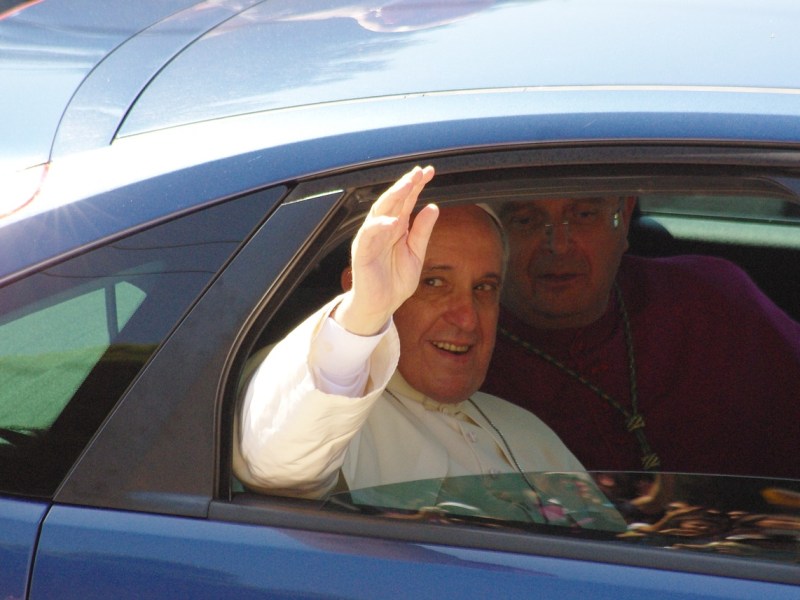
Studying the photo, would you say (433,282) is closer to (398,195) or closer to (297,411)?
(297,411)

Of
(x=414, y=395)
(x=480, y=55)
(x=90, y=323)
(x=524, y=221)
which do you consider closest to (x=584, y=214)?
(x=524, y=221)

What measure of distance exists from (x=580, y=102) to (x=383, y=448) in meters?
0.72

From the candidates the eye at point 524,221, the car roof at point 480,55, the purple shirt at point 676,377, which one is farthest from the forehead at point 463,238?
the purple shirt at point 676,377

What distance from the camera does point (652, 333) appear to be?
3059 millimetres

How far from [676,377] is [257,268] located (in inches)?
65.5

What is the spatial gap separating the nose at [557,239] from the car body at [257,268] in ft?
3.54

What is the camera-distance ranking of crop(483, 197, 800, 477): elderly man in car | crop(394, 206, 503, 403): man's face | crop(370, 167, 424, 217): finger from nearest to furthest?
1. crop(370, 167, 424, 217): finger
2. crop(394, 206, 503, 403): man's face
3. crop(483, 197, 800, 477): elderly man in car

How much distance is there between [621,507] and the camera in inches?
66.4

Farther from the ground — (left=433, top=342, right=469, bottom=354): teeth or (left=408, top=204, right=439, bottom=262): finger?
(left=408, top=204, right=439, bottom=262): finger

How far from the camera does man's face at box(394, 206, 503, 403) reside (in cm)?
230

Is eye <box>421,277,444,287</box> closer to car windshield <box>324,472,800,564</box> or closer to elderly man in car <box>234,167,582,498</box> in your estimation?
elderly man in car <box>234,167,582,498</box>

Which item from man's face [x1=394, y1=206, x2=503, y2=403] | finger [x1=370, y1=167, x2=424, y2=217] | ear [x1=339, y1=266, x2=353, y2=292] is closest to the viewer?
finger [x1=370, y1=167, x2=424, y2=217]

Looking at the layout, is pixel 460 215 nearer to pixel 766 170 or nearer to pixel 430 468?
pixel 430 468

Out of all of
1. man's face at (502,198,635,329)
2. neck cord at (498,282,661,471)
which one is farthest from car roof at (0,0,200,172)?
neck cord at (498,282,661,471)
